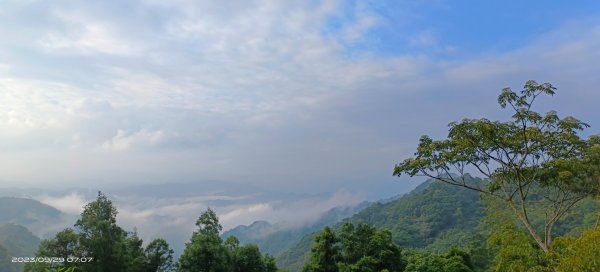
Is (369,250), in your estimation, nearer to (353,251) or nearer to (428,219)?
(353,251)

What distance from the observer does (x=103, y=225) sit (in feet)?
86.8

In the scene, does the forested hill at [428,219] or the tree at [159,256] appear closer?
the tree at [159,256]

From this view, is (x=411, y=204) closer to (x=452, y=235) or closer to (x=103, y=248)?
(x=452, y=235)

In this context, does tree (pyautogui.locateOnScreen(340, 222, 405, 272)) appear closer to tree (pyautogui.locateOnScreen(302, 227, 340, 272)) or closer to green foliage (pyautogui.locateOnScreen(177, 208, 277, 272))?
tree (pyautogui.locateOnScreen(302, 227, 340, 272))

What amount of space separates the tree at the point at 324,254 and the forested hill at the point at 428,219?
6487 centimetres

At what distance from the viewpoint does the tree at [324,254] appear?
33.8 meters

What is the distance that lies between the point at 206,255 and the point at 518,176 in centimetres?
1968

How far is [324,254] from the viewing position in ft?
111

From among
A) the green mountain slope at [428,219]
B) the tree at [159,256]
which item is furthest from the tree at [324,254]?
the green mountain slope at [428,219]

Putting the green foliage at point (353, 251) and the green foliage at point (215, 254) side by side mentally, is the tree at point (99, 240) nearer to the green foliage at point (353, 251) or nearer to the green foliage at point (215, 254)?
the green foliage at point (215, 254)

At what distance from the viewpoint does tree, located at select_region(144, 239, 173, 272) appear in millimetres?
30312

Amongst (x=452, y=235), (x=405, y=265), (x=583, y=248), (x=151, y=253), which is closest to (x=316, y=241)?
(x=405, y=265)

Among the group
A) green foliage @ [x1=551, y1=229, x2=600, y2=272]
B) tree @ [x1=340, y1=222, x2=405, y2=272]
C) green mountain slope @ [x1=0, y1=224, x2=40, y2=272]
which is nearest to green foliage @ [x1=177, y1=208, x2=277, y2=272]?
tree @ [x1=340, y1=222, x2=405, y2=272]

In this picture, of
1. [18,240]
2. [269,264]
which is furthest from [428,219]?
[18,240]
